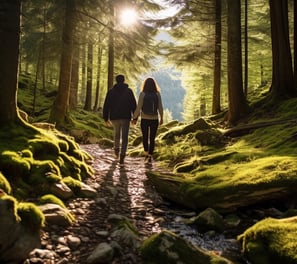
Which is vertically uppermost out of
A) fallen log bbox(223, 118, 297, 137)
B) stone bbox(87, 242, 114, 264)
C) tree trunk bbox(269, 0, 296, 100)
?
tree trunk bbox(269, 0, 296, 100)

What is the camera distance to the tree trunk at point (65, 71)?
42.9 feet

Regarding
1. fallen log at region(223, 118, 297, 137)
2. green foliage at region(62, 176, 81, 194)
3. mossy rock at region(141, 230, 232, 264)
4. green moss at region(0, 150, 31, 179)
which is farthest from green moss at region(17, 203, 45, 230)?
fallen log at region(223, 118, 297, 137)

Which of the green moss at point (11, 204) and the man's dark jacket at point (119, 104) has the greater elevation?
the man's dark jacket at point (119, 104)

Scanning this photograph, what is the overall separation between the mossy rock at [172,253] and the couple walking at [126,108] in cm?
528

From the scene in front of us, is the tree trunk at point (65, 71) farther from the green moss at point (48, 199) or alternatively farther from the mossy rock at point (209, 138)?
the green moss at point (48, 199)

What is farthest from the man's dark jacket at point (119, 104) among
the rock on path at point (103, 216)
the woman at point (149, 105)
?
the rock on path at point (103, 216)

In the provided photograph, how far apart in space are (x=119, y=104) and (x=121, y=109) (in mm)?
146

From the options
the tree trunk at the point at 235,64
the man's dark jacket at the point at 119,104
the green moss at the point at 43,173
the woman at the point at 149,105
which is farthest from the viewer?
the tree trunk at the point at 235,64

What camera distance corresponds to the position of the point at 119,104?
8695 millimetres

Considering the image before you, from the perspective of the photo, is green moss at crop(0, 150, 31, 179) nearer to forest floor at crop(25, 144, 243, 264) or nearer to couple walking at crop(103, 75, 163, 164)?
forest floor at crop(25, 144, 243, 264)

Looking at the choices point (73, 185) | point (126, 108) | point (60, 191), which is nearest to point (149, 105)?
point (126, 108)

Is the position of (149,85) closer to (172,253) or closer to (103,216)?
(103,216)

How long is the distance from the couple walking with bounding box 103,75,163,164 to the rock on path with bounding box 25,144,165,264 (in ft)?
3.98

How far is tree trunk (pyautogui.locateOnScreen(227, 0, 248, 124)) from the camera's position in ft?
40.3
